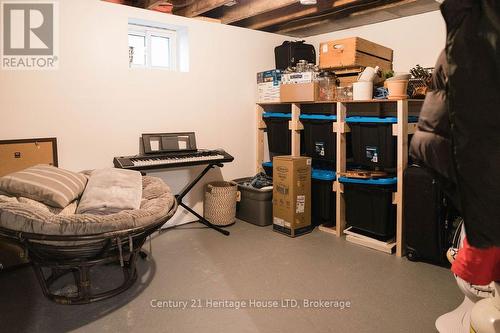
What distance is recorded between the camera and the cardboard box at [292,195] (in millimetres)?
3549

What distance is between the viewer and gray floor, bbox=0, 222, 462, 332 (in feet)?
6.97

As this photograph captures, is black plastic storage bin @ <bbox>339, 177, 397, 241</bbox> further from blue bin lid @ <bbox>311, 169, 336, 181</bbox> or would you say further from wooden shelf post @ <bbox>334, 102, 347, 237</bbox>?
→ blue bin lid @ <bbox>311, 169, 336, 181</bbox>

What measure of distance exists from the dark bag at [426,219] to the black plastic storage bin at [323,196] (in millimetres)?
831

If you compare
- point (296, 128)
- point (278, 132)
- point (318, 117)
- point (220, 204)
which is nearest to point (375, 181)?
point (318, 117)

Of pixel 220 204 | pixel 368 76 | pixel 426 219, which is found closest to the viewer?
pixel 426 219

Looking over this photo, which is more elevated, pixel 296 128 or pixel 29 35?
pixel 29 35

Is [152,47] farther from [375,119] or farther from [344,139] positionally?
[375,119]

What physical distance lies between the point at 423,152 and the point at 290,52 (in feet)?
11.5

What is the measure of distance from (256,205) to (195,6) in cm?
221

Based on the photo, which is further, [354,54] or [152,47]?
[152,47]

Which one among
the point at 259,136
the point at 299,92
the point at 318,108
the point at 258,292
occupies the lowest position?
the point at 258,292

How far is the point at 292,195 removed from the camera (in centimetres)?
354

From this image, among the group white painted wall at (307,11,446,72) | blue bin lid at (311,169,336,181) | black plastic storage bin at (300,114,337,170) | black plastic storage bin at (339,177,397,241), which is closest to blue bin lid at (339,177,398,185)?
black plastic storage bin at (339,177,397,241)

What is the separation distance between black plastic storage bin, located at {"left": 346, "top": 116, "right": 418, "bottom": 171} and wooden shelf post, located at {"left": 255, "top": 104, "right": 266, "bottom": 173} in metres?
1.27
